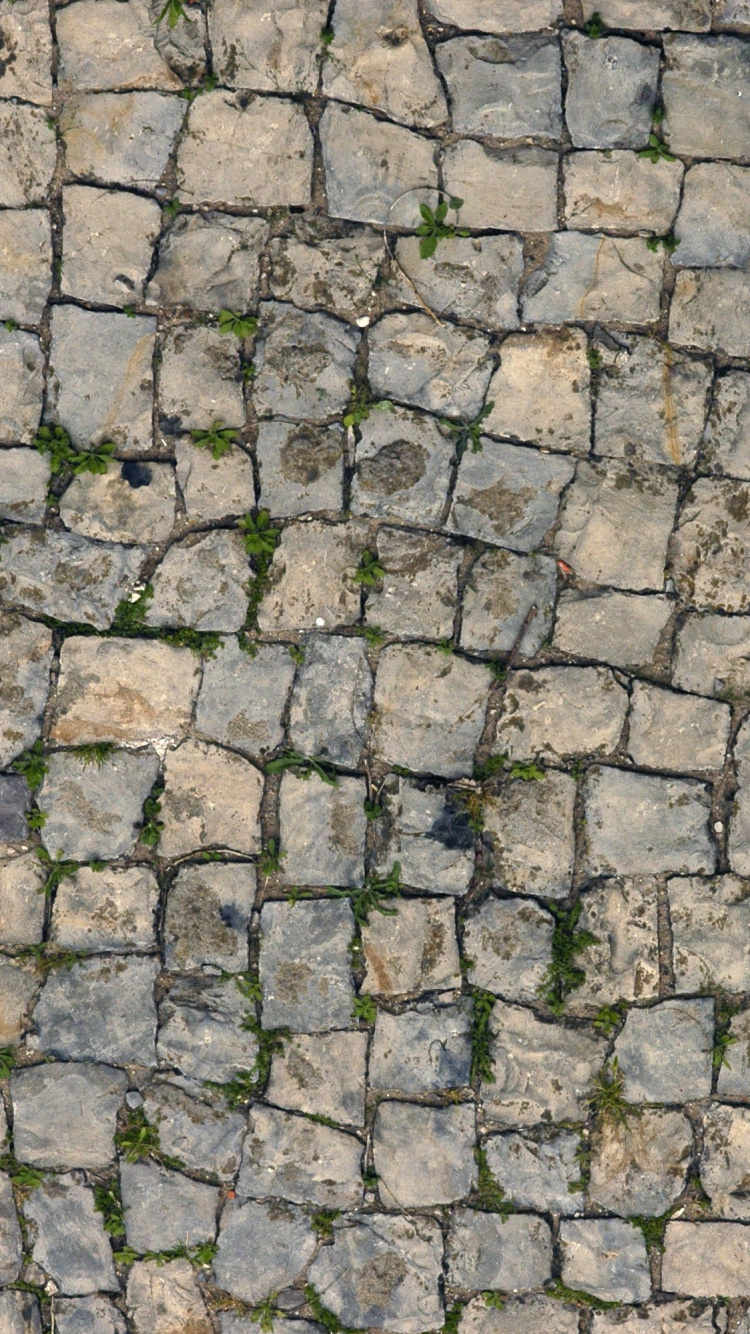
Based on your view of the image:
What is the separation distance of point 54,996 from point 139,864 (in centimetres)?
65

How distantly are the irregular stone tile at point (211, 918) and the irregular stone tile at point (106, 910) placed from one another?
0.39ft

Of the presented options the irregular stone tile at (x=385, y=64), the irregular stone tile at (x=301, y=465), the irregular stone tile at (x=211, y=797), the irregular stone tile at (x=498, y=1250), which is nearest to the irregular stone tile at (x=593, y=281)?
the irregular stone tile at (x=385, y=64)

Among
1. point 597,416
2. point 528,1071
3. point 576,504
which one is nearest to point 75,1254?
point 528,1071

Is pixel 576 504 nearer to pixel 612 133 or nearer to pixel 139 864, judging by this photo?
pixel 612 133

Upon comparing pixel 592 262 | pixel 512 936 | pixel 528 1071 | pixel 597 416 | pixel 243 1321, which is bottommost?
pixel 243 1321

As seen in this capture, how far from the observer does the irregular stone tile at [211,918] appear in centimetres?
403

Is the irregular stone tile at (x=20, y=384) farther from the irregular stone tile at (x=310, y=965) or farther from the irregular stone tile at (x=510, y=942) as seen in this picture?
the irregular stone tile at (x=510, y=942)

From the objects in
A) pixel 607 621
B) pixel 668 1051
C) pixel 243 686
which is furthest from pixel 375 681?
pixel 668 1051

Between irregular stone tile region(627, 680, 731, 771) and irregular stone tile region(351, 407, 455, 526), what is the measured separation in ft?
3.90

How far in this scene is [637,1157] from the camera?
4047 millimetres

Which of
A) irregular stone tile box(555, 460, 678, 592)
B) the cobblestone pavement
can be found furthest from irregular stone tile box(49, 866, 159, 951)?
irregular stone tile box(555, 460, 678, 592)

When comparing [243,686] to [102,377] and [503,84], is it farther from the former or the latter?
[503,84]

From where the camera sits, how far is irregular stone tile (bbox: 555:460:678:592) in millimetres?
3959

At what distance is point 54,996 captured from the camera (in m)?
4.04
